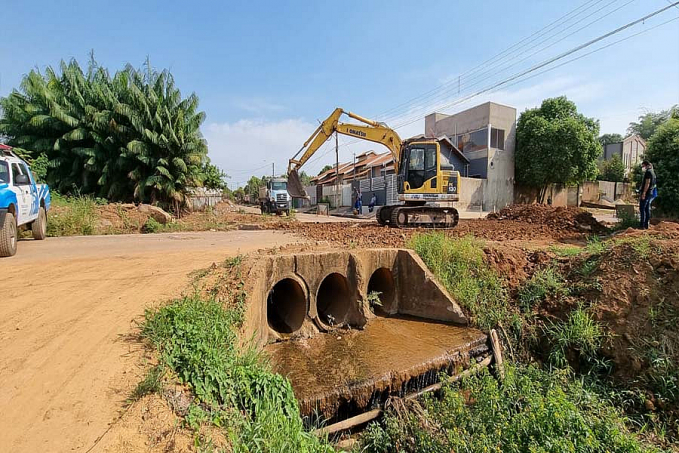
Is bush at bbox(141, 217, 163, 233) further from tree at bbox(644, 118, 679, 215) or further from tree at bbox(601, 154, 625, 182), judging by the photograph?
tree at bbox(601, 154, 625, 182)

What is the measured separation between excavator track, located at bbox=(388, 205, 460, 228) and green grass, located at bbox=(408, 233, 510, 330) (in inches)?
193

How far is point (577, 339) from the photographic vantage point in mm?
5812

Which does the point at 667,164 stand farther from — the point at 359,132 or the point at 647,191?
the point at 359,132

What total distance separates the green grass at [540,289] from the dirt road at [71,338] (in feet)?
19.4

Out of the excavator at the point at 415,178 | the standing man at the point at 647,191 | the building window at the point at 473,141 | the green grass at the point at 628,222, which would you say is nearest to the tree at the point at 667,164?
the green grass at the point at 628,222

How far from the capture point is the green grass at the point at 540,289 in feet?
21.8

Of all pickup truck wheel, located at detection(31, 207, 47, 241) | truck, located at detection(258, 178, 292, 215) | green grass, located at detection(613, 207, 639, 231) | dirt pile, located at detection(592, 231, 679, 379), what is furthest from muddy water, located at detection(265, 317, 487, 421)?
truck, located at detection(258, 178, 292, 215)

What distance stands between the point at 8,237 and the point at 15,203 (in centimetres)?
83

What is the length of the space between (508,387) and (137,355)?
186 inches

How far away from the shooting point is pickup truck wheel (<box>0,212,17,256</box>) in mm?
6160

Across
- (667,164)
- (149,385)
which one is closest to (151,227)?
(149,385)

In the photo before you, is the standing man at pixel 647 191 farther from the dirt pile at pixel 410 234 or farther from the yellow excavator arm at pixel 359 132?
the yellow excavator arm at pixel 359 132

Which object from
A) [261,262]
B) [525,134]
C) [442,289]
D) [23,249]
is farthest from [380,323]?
[525,134]

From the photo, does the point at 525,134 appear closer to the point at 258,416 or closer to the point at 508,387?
the point at 508,387
